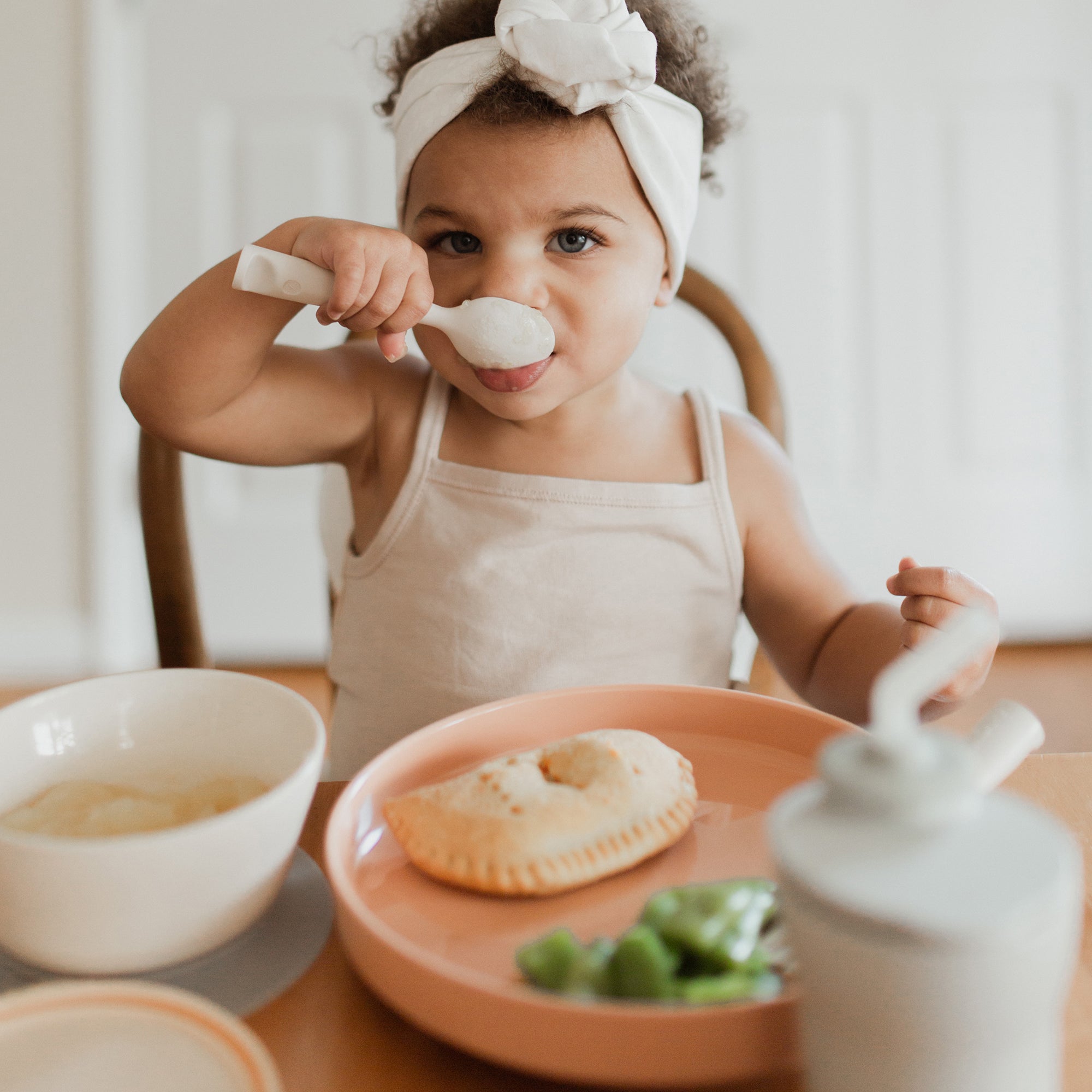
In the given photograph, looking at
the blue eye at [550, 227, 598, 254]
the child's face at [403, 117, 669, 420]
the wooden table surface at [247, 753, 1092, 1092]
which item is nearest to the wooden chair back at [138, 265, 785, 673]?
the child's face at [403, 117, 669, 420]

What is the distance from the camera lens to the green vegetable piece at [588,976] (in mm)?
353

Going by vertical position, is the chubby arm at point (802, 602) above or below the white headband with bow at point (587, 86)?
below

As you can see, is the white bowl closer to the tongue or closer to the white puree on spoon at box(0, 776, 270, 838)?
the white puree on spoon at box(0, 776, 270, 838)

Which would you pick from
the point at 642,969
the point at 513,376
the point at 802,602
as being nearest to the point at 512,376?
the point at 513,376

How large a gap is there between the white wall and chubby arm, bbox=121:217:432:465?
139 centimetres

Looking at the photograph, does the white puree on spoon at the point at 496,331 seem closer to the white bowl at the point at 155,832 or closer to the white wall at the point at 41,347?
the white bowl at the point at 155,832

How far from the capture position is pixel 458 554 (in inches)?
35.8

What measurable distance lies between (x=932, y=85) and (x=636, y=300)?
1572 mm

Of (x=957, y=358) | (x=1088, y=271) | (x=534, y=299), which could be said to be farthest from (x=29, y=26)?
(x=1088, y=271)

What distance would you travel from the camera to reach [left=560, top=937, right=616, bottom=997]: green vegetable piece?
0.35m

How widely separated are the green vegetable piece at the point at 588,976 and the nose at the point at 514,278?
0.52m

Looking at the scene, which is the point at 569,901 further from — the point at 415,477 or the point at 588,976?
the point at 415,477

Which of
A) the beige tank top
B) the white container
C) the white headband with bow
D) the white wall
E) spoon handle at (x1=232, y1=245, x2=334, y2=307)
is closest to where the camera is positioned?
the white container

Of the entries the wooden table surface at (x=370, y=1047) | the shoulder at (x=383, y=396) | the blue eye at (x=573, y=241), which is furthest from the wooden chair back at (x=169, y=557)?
the wooden table surface at (x=370, y=1047)
